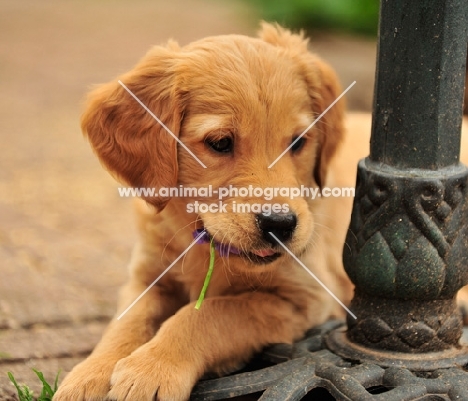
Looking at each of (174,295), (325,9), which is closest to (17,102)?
(325,9)

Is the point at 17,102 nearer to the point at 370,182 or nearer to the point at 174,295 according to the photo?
the point at 174,295

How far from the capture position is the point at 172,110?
9.78ft

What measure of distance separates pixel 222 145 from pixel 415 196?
750 millimetres

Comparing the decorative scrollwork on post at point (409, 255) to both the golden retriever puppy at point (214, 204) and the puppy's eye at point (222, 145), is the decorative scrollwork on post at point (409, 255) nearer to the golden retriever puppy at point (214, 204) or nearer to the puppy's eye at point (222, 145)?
the golden retriever puppy at point (214, 204)

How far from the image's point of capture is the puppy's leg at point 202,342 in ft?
8.42

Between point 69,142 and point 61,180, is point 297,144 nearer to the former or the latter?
point 61,180

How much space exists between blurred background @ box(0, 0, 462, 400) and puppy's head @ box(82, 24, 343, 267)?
29.7 inches

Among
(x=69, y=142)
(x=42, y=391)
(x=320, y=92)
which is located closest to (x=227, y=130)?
(x=320, y=92)

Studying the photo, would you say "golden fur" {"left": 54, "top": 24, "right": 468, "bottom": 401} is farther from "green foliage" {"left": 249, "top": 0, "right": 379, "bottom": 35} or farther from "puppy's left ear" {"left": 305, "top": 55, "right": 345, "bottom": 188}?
"green foliage" {"left": 249, "top": 0, "right": 379, "bottom": 35}

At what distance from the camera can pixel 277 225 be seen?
2660 millimetres

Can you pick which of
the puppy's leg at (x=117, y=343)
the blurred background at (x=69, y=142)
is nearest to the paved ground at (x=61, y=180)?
the blurred background at (x=69, y=142)

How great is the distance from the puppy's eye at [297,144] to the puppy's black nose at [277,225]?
432 millimetres

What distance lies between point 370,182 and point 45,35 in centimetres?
1073

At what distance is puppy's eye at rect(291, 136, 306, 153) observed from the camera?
9.91 ft
